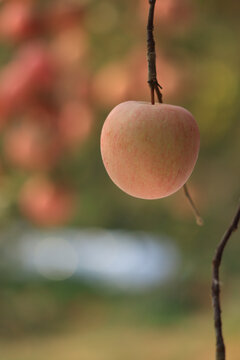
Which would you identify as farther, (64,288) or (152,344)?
(64,288)

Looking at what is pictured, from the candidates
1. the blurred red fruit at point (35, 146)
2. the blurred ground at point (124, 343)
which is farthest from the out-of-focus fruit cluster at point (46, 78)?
the blurred ground at point (124, 343)

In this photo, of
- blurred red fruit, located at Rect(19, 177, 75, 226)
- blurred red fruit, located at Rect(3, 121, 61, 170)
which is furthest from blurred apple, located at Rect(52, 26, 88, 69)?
blurred red fruit, located at Rect(19, 177, 75, 226)

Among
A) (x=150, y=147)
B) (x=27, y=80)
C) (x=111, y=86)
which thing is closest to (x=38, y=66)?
(x=27, y=80)

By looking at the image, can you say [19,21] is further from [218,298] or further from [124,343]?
[124,343]

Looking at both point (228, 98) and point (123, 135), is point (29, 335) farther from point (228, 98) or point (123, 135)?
point (123, 135)

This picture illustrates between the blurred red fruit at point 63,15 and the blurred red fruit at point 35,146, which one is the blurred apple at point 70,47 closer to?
the blurred red fruit at point 63,15

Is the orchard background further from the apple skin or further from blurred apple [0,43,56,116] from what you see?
the apple skin

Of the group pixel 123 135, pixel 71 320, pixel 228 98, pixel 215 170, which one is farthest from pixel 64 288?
pixel 123 135
